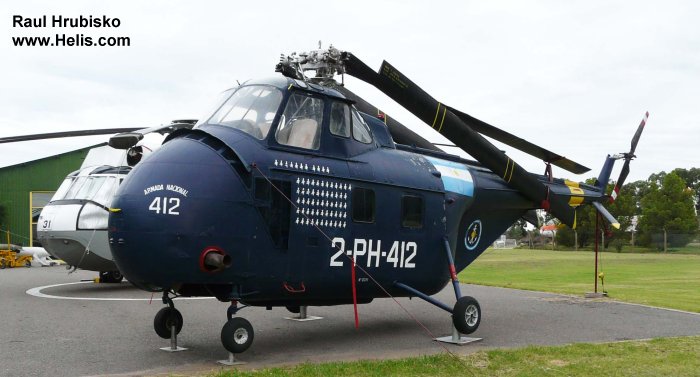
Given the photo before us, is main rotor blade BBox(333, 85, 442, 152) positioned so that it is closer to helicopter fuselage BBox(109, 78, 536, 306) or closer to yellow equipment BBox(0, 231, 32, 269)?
helicopter fuselage BBox(109, 78, 536, 306)

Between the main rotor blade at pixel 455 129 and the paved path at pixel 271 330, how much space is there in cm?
252

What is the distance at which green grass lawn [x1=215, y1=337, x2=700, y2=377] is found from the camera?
24.5 feet

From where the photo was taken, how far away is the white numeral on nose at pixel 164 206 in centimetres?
743

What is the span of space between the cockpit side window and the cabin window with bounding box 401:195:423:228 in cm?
195

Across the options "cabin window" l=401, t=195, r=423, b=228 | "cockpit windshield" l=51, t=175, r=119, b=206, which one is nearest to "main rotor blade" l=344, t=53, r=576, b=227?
"cabin window" l=401, t=195, r=423, b=228

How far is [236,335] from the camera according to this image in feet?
25.7

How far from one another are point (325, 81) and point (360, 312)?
570 cm

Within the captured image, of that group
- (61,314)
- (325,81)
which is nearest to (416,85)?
(325,81)

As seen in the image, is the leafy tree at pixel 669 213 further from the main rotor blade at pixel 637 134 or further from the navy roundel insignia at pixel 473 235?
the navy roundel insignia at pixel 473 235

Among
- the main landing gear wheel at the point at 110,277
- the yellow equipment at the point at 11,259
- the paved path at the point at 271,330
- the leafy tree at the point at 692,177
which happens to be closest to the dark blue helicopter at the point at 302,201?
the paved path at the point at 271,330

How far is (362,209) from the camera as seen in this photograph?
9422 mm

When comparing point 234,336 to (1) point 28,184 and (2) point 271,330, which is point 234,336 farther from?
(1) point 28,184

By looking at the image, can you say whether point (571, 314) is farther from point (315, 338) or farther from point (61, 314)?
point (61, 314)

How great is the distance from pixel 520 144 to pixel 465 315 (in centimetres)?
474
